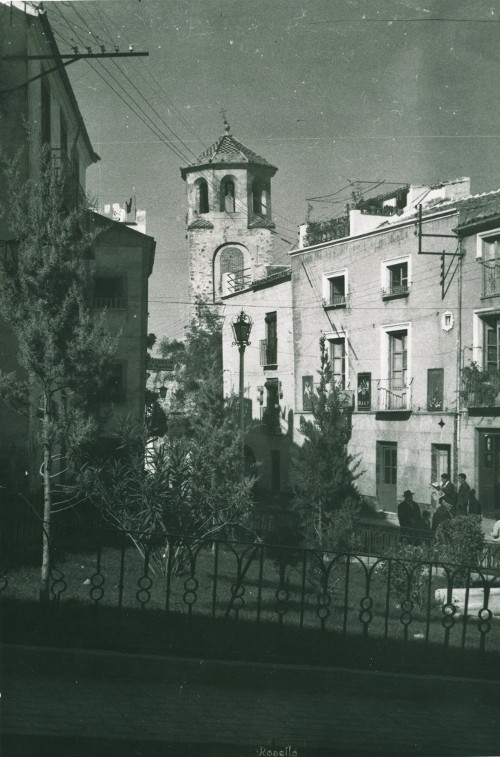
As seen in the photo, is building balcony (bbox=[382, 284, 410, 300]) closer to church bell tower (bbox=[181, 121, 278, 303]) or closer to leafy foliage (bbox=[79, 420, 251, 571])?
church bell tower (bbox=[181, 121, 278, 303])

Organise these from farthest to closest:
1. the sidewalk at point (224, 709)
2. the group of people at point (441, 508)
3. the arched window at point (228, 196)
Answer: the group of people at point (441, 508) < the arched window at point (228, 196) < the sidewalk at point (224, 709)

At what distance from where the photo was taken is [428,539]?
9961 mm

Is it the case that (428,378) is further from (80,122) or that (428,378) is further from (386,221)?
(80,122)

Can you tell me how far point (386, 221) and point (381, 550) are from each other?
23.0 feet

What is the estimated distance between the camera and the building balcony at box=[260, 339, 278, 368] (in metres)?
12.0

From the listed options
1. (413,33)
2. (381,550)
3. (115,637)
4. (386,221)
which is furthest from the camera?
(386,221)

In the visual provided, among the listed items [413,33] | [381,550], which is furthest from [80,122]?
[381,550]

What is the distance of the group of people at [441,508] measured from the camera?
1058 centimetres

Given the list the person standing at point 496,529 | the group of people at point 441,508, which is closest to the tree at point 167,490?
the group of people at point 441,508

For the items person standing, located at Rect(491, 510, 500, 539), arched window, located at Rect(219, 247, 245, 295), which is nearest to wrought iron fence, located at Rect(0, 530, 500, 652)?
person standing, located at Rect(491, 510, 500, 539)

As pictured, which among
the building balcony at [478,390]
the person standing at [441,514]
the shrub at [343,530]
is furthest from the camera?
the building balcony at [478,390]

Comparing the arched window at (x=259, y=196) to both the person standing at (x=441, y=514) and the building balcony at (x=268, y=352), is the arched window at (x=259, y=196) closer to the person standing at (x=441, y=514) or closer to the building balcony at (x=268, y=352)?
the building balcony at (x=268, y=352)

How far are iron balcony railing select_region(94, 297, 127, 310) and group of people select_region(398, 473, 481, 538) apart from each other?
16.0 feet

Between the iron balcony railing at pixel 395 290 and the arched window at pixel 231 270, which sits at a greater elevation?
the arched window at pixel 231 270
